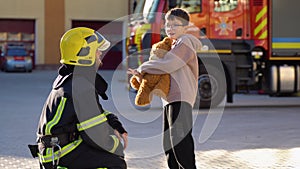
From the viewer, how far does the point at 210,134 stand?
9.30 m

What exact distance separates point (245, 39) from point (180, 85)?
8.24m

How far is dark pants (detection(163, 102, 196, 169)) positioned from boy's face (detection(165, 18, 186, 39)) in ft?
2.06

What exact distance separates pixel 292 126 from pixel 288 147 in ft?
7.76

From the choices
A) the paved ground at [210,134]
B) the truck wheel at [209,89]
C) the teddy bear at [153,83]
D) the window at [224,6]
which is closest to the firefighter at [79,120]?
the teddy bear at [153,83]

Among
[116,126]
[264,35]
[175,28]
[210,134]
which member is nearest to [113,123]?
[116,126]

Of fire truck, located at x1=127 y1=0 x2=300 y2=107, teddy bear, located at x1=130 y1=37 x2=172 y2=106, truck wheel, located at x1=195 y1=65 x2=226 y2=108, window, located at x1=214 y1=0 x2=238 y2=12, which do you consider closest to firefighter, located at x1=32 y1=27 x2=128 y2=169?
teddy bear, located at x1=130 y1=37 x2=172 y2=106

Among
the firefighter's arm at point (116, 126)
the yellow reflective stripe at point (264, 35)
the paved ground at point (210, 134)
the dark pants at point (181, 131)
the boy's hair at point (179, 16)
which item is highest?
the yellow reflective stripe at point (264, 35)

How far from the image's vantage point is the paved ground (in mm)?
7027

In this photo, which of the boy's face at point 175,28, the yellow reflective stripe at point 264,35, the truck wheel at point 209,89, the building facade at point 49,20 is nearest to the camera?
the boy's face at point 175,28

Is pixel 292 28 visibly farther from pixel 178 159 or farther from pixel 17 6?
pixel 17 6

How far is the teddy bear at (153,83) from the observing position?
4906 mm

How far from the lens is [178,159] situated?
206 inches

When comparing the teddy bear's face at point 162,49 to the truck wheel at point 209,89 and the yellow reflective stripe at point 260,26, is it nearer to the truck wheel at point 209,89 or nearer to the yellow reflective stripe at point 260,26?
the truck wheel at point 209,89

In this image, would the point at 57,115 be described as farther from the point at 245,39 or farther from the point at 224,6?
the point at 245,39
